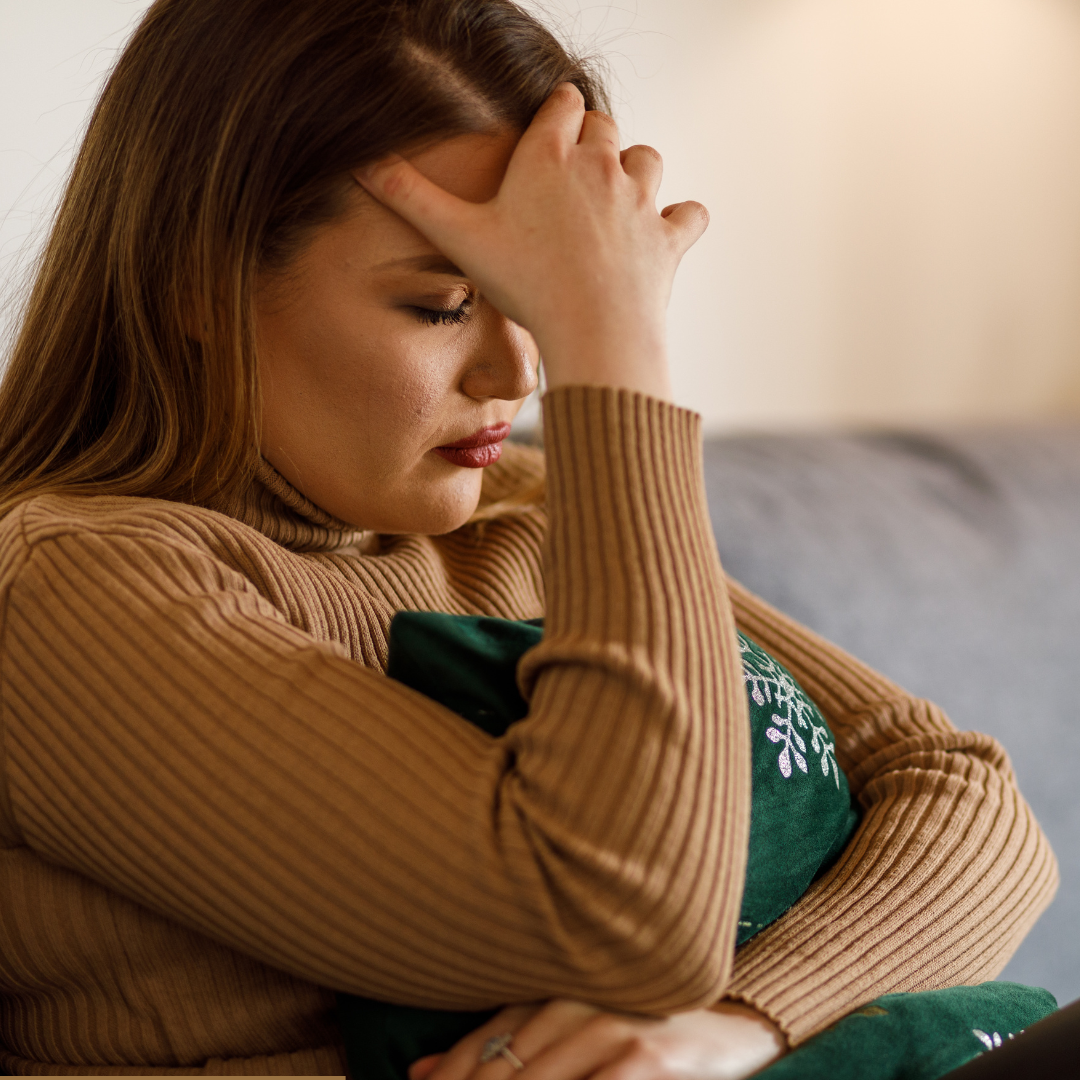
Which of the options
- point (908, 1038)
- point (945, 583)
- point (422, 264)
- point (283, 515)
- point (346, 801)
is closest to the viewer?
point (346, 801)

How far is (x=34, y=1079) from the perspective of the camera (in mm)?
715

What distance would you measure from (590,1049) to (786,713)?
28 cm

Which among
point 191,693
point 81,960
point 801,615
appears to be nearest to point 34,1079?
point 81,960

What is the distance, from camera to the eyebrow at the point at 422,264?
771mm

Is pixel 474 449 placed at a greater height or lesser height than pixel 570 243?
lesser

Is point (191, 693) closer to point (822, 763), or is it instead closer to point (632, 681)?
point (632, 681)

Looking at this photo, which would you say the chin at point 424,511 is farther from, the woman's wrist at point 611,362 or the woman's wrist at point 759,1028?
the woman's wrist at point 759,1028

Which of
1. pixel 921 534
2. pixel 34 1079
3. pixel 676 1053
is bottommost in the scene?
pixel 34 1079

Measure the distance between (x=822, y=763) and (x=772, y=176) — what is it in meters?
1.29

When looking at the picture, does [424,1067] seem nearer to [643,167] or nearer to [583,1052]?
[583,1052]

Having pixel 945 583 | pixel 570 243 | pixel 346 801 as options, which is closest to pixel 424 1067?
pixel 346 801

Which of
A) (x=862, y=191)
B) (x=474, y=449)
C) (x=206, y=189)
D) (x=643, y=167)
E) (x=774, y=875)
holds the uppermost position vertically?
(x=862, y=191)

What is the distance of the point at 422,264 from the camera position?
0.77 meters

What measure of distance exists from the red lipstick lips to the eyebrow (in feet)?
0.46
